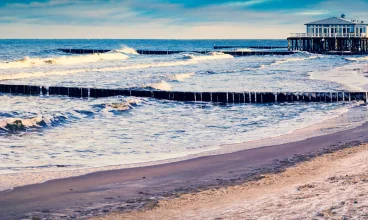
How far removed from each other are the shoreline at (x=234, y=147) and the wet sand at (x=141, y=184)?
24 centimetres

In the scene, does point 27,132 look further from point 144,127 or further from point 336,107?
point 336,107

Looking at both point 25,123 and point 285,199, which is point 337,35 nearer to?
point 25,123

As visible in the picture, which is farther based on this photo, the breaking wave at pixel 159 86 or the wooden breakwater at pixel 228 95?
the breaking wave at pixel 159 86

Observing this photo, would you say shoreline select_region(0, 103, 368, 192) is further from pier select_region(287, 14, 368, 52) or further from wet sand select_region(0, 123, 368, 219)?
pier select_region(287, 14, 368, 52)

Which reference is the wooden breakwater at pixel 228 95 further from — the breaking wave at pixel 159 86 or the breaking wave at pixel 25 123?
the breaking wave at pixel 25 123

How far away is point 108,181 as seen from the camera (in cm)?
869

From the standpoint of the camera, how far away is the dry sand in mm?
6535

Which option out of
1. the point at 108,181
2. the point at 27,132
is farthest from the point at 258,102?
the point at 108,181

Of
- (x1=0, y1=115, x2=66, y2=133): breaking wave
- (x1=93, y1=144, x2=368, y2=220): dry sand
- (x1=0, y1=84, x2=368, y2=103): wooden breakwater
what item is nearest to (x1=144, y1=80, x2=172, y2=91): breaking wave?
(x1=0, y1=84, x2=368, y2=103): wooden breakwater

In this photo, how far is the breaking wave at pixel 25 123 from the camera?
14438 mm

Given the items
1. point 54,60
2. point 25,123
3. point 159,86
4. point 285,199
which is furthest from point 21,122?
point 54,60

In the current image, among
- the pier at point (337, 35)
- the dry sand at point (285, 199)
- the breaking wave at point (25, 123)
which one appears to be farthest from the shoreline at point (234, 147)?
the pier at point (337, 35)

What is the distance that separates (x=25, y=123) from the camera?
14930 mm

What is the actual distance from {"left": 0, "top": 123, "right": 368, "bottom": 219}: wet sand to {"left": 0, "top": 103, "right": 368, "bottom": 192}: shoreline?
0.79 feet
